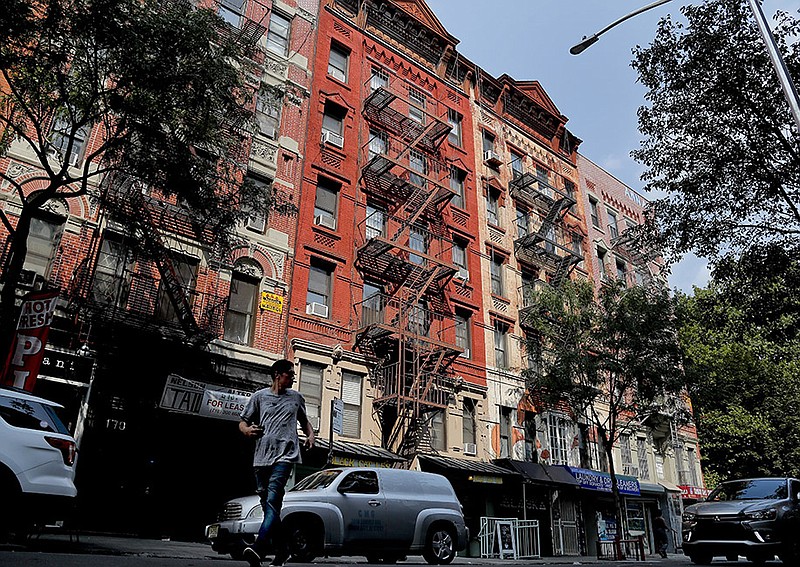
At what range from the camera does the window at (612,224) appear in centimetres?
3739

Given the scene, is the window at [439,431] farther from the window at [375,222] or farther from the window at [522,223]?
the window at [522,223]

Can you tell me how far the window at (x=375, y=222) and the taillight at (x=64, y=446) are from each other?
1596 cm

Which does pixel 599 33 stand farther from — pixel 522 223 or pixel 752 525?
pixel 522 223

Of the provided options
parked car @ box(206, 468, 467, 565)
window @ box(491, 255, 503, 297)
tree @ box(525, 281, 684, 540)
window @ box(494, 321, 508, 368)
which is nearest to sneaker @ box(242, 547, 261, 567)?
parked car @ box(206, 468, 467, 565)

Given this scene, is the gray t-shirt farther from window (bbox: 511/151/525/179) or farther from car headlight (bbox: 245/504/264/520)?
window (bbox: 511/151/525/179)

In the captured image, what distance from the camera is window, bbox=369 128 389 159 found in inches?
987

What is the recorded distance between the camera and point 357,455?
1734 centimetres

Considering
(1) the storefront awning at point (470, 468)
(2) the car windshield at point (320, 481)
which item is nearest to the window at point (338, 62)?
(1) the storefront awning at point (470, 468)

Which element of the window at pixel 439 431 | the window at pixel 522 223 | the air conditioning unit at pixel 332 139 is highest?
the window at pixel 522 223

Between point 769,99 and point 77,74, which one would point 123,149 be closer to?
point 77,74

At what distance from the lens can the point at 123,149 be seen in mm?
12773

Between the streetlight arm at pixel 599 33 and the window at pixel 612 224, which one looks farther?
the window at pixel 612 224

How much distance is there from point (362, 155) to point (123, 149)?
1257 centimetres

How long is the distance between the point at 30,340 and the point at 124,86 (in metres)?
5.72
